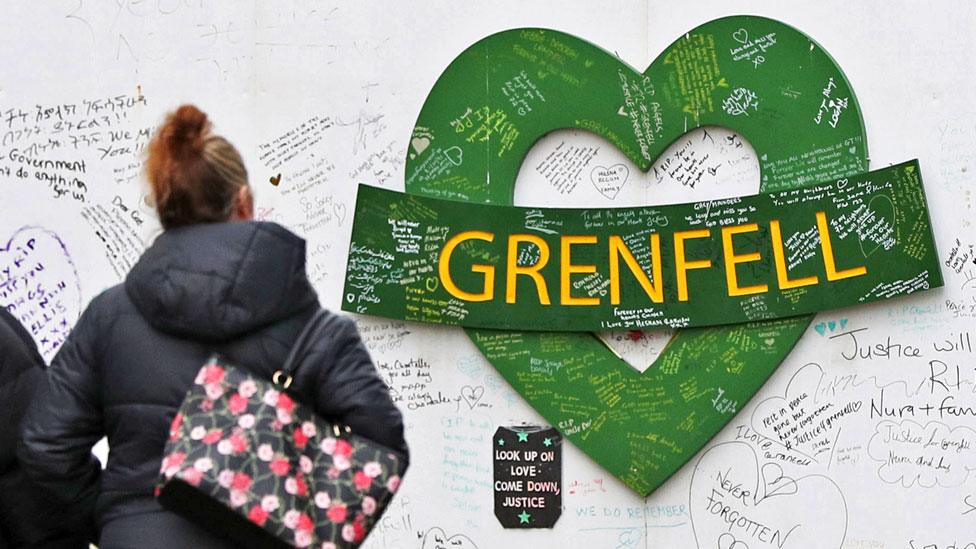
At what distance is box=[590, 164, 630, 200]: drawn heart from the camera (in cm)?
605

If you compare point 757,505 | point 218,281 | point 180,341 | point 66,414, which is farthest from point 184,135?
point 757,505

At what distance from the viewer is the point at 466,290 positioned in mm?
6027

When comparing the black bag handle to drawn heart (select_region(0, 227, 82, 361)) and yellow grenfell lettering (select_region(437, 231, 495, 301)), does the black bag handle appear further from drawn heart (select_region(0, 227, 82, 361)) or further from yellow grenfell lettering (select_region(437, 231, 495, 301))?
drawn heart (select_region(0, 227, 82, 361))

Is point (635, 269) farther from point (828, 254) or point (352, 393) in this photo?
point (352, 393)

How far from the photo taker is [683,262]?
5.89 metres

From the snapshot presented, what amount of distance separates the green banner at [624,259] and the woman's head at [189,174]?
9.39ft

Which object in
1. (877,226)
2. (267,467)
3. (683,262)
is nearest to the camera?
(267,467)

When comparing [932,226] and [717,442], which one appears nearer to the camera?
[932,226]

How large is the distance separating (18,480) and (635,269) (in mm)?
2899

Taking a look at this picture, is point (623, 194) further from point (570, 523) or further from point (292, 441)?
point (292, 441)

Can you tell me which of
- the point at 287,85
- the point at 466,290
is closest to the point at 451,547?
the point at 466,290

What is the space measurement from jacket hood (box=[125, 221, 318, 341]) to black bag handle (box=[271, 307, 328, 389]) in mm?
42

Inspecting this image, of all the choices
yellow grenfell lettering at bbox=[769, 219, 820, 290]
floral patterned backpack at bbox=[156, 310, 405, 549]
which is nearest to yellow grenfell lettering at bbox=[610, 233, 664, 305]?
yellow grenfell lettering at bbox=[769, 219, 820, 290]

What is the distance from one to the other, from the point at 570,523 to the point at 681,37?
6.20 ft
